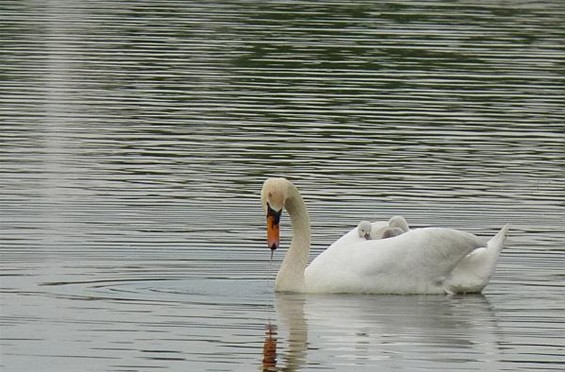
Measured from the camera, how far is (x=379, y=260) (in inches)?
664

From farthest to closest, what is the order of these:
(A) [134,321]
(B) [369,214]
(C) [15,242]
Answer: (B) [369,214], (C) [15,242], (A) [134,321]

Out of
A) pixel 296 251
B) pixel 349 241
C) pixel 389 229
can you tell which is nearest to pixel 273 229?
pixel 296 251

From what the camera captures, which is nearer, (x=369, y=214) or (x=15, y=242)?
(x=15, y=242)

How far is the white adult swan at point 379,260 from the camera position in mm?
16828

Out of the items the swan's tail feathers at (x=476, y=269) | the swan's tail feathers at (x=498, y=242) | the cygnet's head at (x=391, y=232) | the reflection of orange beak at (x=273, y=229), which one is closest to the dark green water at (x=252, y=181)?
the swan's tail feathers at (x=476, y=269)

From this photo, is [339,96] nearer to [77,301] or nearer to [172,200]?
[172,200]

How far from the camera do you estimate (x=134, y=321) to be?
1524cm

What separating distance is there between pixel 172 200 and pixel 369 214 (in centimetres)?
198

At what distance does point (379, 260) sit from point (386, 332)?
174cm

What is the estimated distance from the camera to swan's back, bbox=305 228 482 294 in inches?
663

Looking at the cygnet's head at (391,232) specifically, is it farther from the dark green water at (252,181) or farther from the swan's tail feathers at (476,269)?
the dark green water at (252,181)

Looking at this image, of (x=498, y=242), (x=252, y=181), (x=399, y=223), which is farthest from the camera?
(x=252, y=181)

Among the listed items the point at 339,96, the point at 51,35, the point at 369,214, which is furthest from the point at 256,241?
the point at 51,35

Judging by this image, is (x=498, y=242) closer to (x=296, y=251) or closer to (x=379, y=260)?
(x=379, y=260)
